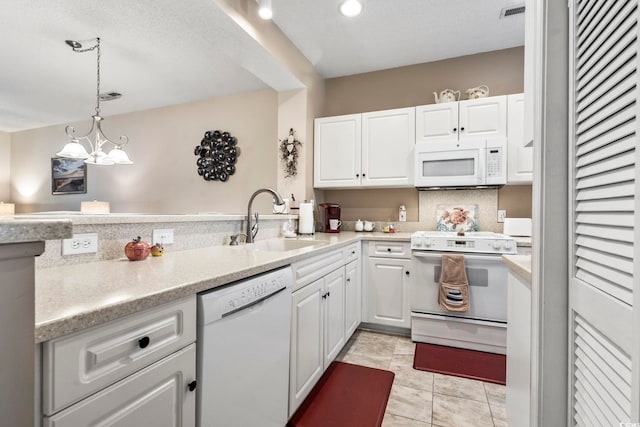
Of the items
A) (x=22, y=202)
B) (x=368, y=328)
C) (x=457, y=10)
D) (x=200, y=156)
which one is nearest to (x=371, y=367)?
(x=368, y=328)

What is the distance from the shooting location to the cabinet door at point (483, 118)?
8.65 ft

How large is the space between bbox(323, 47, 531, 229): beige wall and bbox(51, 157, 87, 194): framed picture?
4.25m

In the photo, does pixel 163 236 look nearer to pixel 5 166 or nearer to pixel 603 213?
pixel 603 213

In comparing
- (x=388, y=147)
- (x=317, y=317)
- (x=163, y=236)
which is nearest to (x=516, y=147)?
(x=388, y=147)

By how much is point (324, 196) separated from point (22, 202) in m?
5.92

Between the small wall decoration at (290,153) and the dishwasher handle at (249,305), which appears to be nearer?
the dishwasher handle at (249,305)

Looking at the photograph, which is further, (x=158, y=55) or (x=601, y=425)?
(x=158, y=55)

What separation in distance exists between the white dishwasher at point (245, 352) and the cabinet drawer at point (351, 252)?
0.99 metres

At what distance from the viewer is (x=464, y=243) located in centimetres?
241

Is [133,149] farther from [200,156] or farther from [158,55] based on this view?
[158,55]

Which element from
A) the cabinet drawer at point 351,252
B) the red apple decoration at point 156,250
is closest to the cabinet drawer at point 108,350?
the red apple decoration at point 156,250

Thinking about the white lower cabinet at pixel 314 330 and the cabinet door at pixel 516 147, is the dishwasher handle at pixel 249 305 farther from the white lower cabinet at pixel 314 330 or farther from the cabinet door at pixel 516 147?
the cabinet door at pixel 516 147

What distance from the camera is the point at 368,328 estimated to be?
111 inches

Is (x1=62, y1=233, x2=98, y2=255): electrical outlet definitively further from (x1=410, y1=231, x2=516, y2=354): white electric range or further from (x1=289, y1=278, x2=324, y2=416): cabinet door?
(x1=410, y1=231, x2=516, y2=354): white electric range
